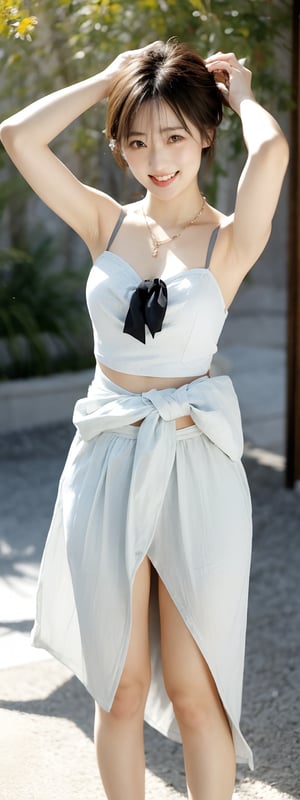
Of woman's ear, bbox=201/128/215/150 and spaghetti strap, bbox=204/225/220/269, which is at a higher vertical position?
woman's ear, bbox=201/128/215/150

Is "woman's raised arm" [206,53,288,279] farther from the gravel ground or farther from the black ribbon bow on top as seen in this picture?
the gravel ground

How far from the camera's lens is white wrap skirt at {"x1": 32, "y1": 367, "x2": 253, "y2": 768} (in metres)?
2.19

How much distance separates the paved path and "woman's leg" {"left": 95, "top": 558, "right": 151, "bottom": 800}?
602 mm

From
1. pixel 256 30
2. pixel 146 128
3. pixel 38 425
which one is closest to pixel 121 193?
pixel 38 425

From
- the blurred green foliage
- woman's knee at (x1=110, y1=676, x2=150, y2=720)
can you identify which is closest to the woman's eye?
the blurred green foliage

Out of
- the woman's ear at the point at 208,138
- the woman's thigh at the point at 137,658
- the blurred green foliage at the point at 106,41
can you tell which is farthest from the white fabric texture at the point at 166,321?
the blurred green foliage at the point at 106,41

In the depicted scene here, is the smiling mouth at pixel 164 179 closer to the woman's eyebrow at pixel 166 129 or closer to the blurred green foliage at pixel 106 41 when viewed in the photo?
the woman's eyebrow at pixel 166 129

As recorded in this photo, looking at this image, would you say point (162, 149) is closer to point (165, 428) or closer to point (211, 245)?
point (211, 245)

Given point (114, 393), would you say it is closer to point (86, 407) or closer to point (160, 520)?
point (86, 407)

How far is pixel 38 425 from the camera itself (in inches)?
281

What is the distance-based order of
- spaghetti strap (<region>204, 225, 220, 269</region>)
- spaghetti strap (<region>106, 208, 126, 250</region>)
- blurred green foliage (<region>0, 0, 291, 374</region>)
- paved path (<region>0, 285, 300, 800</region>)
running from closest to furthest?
spaghetti strap (<region>204, 225, 220, 269</region>), spaghetti strap (<region>106, 208, 126, 250</region>), paved path (<region>0, 285, 300, 800</region>), blurred green foliage (<region>0, 0, 291, 374</region>)

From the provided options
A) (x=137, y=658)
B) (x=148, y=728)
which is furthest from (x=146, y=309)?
(x=148, y=728)

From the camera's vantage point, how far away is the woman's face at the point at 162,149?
2.18m

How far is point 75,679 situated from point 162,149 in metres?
1.99
